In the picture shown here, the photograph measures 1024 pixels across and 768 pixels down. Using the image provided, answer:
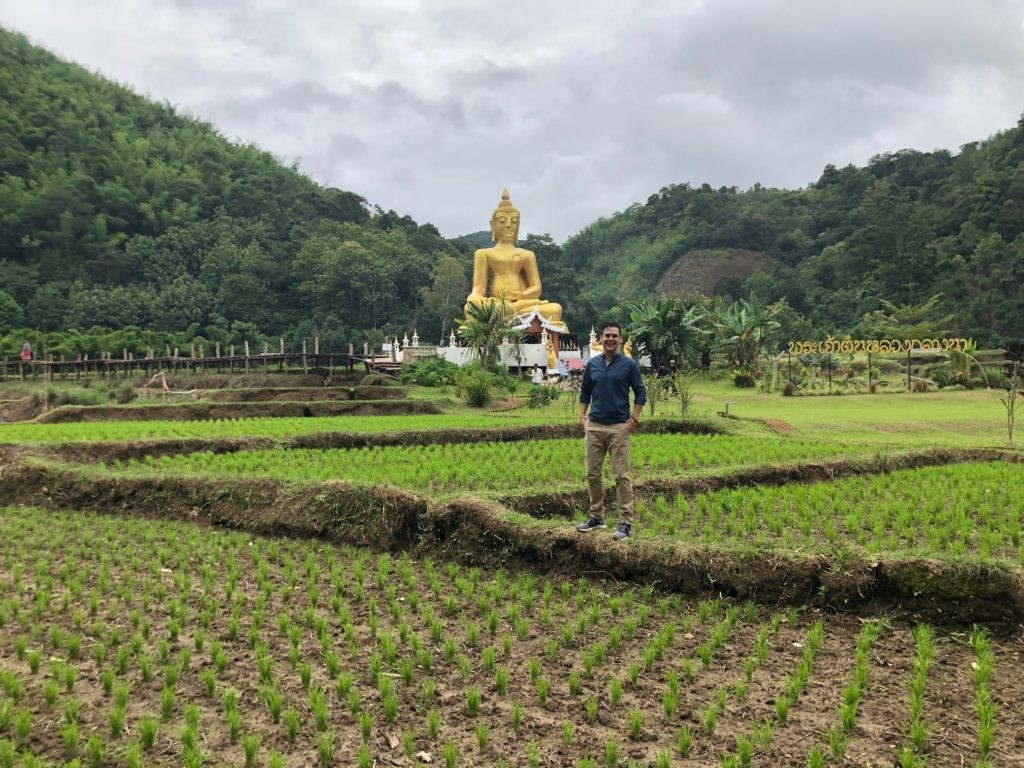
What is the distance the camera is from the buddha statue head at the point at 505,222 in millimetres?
40531

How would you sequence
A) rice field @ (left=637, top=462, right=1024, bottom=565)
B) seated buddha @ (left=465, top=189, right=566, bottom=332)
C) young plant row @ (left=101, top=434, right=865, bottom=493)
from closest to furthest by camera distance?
rice field @ (left=637, top=462, right=1024, bottom=565) → young plant row @ (left=101, top=434, right=865, bottom=493) → seated buddha @ (left=465, top=189, right=566, bottom=332)

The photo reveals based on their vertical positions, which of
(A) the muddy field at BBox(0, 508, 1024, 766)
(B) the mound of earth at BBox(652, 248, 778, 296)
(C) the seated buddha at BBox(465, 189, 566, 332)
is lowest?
(A) the muddy field at BBox(0, 508, 1024, 766)

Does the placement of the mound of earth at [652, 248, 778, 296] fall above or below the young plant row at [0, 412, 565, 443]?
above

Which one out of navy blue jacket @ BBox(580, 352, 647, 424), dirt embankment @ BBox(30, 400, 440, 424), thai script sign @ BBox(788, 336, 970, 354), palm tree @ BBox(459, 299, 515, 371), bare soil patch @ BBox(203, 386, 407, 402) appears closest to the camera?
navy blue jacket @ BBox(580, 352, 647, 424)

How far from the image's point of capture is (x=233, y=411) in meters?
23.8

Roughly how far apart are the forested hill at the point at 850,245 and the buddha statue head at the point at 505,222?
75.7ft

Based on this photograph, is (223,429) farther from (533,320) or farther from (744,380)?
(744,380)

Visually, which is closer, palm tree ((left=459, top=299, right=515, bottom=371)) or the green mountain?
palm tree ((left=459, top=299, right=515, bottom=371))

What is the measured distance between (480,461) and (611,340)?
233 inches

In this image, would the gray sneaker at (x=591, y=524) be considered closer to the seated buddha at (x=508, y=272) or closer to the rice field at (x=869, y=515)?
the rice field at (x=869, y=515)

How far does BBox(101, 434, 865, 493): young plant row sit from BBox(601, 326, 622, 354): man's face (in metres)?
3.06

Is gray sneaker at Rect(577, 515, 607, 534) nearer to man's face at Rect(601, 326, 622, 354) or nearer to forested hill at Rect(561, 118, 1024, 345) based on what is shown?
man's face at Rect(601, 326, 622, 354)

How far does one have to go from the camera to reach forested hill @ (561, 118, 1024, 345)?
47.8 m

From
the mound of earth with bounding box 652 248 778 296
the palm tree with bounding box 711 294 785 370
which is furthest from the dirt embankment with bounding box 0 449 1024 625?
Result: the mound of earth with bounding box 652 248 778 296
